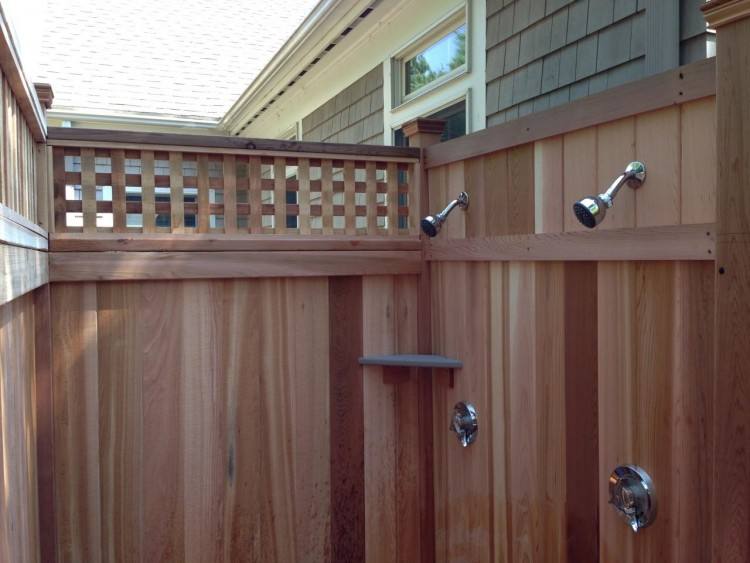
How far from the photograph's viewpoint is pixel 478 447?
7.43 feet

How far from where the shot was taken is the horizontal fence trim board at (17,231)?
3.51 ft

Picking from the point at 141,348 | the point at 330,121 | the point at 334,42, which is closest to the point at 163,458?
the point at 141,348

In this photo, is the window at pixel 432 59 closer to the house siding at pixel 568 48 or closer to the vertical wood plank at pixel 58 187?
the house siding at pixel 568 48

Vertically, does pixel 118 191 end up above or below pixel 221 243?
above

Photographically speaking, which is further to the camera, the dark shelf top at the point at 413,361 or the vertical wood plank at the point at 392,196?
the vertical wood plank at the point at 392,196

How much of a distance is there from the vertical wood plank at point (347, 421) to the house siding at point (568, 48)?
1.23 metres

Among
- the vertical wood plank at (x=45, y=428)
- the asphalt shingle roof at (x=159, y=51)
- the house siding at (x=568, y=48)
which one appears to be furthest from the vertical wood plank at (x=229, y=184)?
the asphalt shingle roof at (x=159, y=51)

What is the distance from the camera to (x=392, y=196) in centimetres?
263

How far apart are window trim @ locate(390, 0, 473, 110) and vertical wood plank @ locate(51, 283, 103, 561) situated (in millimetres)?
2261

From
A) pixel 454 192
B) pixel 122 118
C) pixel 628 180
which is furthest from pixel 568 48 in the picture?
pixel 122 118

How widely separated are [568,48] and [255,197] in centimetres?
145

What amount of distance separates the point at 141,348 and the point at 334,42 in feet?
10.7

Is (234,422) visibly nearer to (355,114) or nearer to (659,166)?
(659,166)

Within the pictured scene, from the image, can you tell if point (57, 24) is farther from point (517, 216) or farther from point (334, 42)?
point (517, 216)
